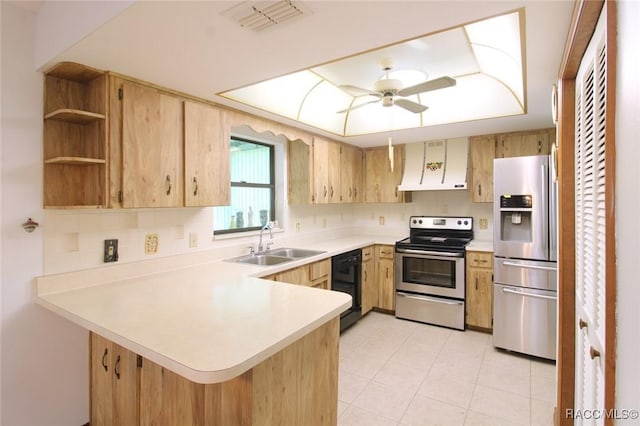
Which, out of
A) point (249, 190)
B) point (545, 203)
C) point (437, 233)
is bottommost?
point (437, 233)

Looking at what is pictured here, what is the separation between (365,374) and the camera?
9.04 feet

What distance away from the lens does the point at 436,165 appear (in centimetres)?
419

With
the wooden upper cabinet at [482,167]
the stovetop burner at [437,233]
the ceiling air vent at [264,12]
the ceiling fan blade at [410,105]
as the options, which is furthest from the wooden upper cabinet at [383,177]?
the ceiling air vent at [264,12]

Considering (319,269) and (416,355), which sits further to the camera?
(319,269)

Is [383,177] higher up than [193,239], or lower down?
higher up

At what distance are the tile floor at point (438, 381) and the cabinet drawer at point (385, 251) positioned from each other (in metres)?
0.93

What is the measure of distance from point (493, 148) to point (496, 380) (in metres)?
2.48

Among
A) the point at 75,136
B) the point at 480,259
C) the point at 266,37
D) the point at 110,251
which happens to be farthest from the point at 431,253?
the point at 75,136

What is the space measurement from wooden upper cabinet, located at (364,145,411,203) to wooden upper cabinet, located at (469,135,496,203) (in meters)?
0.89

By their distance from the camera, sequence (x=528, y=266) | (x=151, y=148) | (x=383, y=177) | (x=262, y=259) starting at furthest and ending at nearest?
(x=383, y=177), (x=262, y=259), (x=528, y=266), (x=151, y=148)

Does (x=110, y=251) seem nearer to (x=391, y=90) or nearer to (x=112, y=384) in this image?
(x=112, y=384)

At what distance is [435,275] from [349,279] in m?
1.02

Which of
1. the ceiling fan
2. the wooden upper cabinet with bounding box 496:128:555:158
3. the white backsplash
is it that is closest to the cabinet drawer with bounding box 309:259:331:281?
the white backsplash

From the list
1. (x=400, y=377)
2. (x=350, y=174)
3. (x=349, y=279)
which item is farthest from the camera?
(x=350, y=174)
